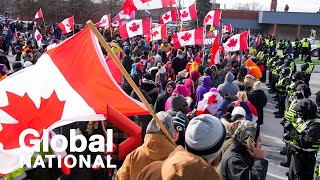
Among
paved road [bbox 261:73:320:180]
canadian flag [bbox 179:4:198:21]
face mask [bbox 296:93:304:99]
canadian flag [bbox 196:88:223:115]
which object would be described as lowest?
paved road [bbox 261:73:320:180]

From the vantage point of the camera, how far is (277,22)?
4409 centimetres

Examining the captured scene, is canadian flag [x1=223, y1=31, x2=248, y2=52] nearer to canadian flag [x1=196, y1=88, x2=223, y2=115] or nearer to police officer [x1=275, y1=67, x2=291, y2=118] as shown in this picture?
police officer [x1=275, y1=67, x2=291, y2=118]

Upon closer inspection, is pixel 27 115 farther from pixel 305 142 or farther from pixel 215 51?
pixel 215 51

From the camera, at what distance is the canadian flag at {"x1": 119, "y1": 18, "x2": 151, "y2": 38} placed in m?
13.8

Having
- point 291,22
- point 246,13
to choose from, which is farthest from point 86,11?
point 291,22

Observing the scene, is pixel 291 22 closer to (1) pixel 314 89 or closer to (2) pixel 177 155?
(1) pixel 314 89

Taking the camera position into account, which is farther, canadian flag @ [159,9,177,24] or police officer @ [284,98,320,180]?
canadian flag @ [159,9,177,24]

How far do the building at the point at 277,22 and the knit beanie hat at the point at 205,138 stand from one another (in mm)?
43774

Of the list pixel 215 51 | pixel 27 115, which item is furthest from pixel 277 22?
pixel 27 115

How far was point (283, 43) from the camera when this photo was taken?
26453 mm

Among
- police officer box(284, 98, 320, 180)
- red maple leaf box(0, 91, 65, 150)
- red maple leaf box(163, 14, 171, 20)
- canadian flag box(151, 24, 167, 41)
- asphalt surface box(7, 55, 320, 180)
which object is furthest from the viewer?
red maple leaf box(163, 14, 171, 20)

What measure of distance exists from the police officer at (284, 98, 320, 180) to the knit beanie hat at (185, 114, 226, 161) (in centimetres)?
337

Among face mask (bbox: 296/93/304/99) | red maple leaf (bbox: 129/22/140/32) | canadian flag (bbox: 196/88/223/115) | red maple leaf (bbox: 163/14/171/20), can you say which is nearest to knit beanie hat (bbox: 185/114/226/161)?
canadian flag (bbox: 196/88/223/115)

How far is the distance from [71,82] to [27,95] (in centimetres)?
38
